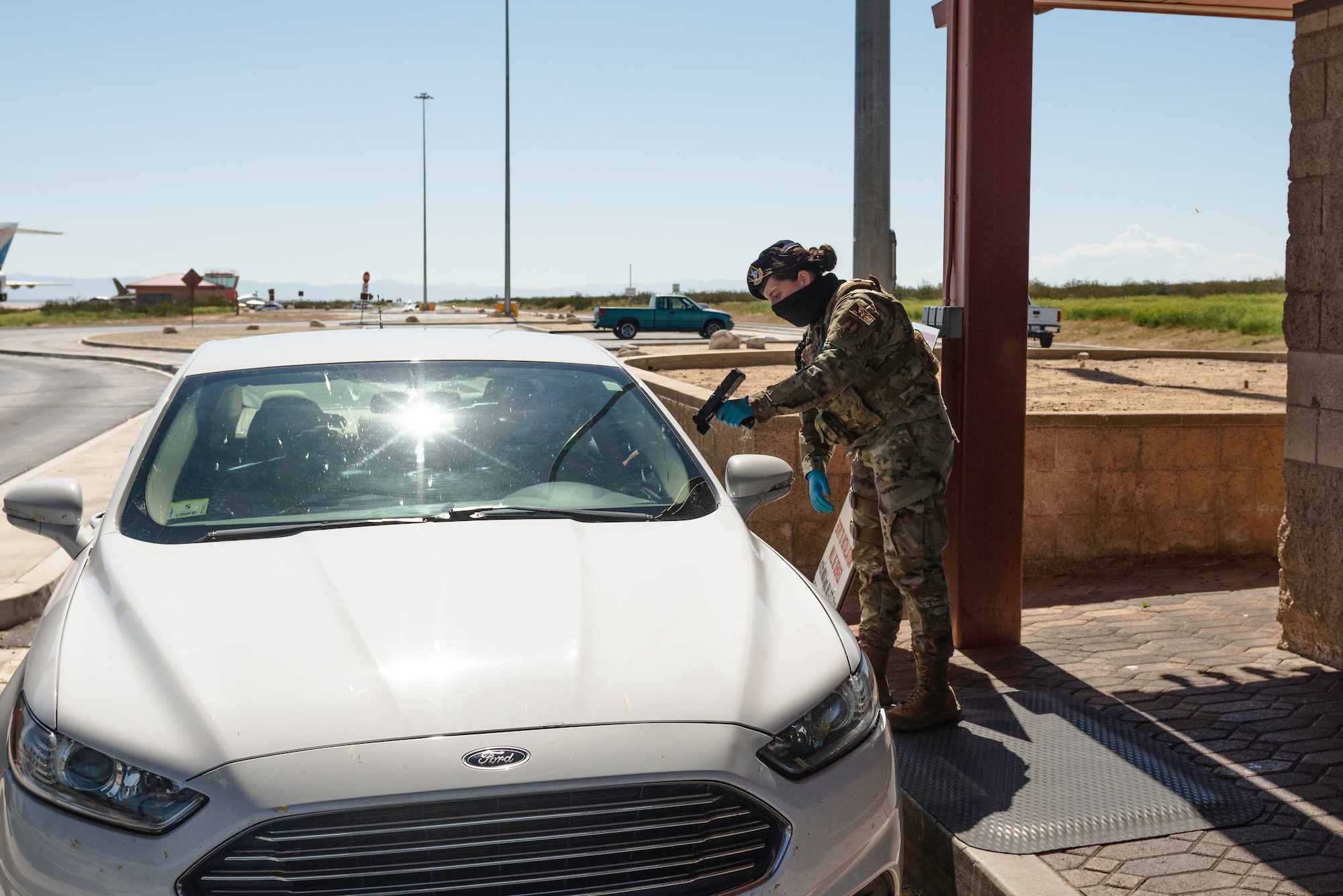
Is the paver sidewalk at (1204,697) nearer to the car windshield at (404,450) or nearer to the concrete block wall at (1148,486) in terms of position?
the concrete block wall at (1148,486)

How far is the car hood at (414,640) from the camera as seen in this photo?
2.30 metres

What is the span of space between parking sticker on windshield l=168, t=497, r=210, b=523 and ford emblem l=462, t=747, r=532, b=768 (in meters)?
1.46

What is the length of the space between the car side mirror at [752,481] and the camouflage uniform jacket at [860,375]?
435 millimetres

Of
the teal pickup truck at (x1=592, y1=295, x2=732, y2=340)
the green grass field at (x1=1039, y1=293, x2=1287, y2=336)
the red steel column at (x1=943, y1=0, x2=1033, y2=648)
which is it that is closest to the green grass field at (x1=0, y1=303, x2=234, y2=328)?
the teal pickup truck at (x1=592, y1=295, x2=732, y2=340)

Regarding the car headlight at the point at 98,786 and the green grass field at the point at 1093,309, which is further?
the green grass field at the point at 1093,309

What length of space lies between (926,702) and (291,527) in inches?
95.4

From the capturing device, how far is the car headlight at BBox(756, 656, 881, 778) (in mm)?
2428

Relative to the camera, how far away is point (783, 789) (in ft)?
7.84

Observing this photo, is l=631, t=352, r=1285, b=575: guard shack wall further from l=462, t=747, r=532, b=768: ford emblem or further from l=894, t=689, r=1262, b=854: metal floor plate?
l=462, t=747, r=532, b=768: ford emblem

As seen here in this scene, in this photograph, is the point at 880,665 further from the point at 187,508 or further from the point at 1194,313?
the point at 1194,313

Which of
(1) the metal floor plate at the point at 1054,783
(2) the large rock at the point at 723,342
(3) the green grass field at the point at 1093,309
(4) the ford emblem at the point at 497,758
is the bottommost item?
(1) the metal floor plate at the point at 1054,783

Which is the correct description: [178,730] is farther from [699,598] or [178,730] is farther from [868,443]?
[868,443]

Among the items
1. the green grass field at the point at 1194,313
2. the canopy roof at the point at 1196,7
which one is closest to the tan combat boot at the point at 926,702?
the canopy roof at the point at 1196,7

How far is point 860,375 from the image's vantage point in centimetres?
416
